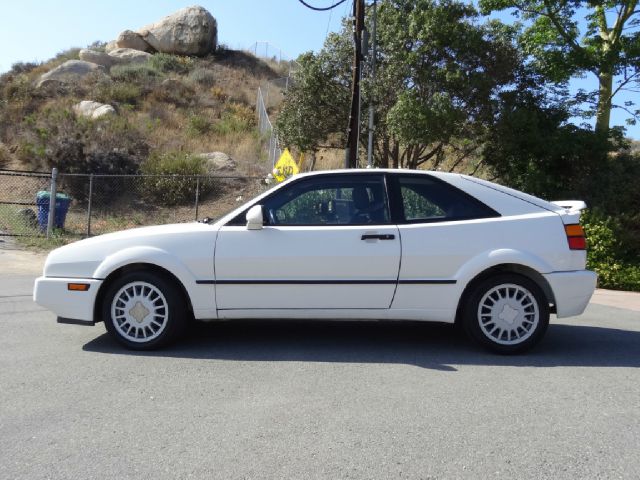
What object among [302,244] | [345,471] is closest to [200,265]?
[302,244]

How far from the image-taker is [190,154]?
22.9 meters

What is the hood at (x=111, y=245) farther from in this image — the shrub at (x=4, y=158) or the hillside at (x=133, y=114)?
the shrub at (x=4, y=158)

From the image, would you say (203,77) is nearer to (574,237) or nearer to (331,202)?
(331,202)

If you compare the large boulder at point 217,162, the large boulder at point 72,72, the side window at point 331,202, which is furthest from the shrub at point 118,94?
the side window at point 331,202

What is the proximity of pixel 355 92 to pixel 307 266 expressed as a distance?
1007 centimetres

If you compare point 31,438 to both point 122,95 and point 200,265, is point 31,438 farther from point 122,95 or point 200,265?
point 122,95

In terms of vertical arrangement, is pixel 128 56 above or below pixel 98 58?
above

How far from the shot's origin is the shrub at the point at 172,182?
20.1 metres

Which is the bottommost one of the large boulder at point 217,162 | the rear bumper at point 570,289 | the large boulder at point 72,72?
the rear bumper at point 570,289

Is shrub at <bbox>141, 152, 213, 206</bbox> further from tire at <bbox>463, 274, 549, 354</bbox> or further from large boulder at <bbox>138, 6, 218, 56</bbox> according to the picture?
large boulder at <bbox>138, 6, 218, 56</bbox>

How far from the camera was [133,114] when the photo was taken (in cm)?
2819

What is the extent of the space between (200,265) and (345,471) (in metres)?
2.60

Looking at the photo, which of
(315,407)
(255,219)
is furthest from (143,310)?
(315,407)

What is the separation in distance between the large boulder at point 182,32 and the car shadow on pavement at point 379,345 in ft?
118
